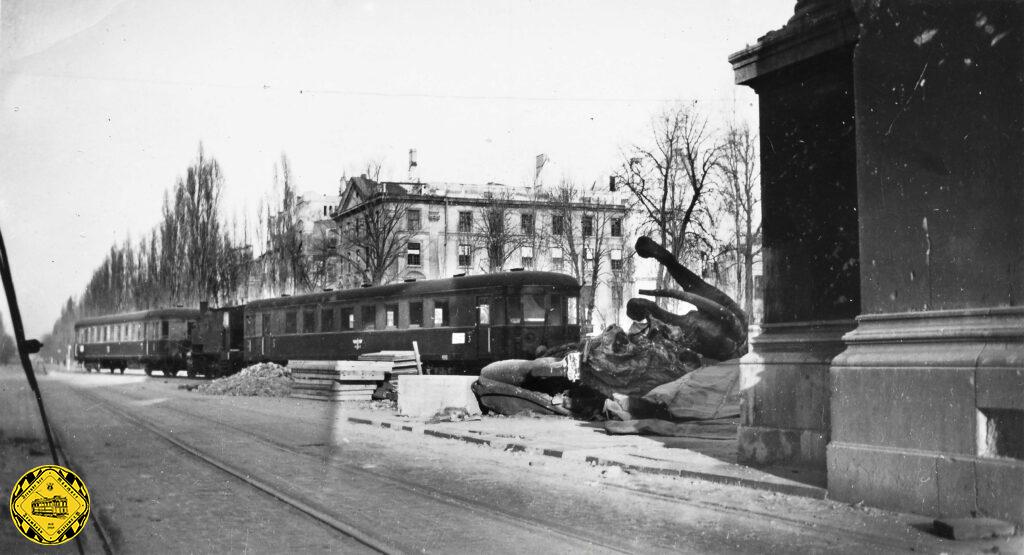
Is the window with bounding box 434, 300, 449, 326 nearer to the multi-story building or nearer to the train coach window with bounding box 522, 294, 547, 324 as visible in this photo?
the train coach window with bounding box 522, 294, 547, 324

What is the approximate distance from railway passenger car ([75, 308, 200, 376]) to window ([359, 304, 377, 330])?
20.8 m

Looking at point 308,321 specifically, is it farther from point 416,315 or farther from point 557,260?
point 557,260

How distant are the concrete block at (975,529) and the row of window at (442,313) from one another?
19.7m

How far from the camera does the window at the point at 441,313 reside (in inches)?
1048

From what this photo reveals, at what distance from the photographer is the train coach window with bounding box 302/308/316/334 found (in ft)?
107

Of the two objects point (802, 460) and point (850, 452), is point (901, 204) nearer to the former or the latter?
point (850, 452)

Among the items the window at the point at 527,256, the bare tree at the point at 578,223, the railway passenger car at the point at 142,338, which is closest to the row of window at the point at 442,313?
the railway passenger car at the point at 142,338

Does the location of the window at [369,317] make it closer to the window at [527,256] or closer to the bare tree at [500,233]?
the bare tree at [500,233]

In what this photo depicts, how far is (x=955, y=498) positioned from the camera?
6.60m

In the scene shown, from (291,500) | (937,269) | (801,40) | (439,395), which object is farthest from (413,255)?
(937,269)

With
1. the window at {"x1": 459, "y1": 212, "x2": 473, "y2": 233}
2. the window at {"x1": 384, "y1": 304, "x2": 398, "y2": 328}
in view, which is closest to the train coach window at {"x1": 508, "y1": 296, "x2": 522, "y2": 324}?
the window at {"x1": 384, "y1": 304, "x2": 398, "y2": 328}

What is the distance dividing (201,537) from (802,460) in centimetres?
581

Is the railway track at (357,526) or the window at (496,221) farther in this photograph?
the window at (496,221)

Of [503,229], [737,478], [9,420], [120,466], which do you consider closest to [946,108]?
[737,478]
